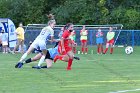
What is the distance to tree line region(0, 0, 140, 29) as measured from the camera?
48.8 metres

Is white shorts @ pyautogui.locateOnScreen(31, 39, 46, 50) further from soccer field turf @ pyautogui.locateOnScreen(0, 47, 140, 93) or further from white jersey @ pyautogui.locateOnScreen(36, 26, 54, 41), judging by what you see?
soccer field turf @ pyautogui.locateOnScreen(0, 47, 140, 93)

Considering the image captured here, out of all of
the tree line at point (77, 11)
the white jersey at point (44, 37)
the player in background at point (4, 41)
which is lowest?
the player in background at point (4, 41)

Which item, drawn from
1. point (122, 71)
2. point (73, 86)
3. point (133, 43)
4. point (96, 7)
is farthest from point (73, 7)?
point (73, 86)

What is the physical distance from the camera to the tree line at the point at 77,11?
48.8 metres

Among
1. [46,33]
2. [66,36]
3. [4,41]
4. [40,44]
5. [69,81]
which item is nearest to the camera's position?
[69,81]

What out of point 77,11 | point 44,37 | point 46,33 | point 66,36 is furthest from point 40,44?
point 77,11

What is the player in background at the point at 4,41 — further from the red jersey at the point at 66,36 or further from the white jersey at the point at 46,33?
the red jersey at the point at 66,36

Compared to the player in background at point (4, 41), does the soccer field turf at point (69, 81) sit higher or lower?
higher

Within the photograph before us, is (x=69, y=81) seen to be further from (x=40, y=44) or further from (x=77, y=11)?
(x=77, y=11)

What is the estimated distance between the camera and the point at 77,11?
168ft

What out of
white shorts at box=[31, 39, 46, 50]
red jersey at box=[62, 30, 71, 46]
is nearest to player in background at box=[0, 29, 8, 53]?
white shorts at box=[31, 39, 46, 50]

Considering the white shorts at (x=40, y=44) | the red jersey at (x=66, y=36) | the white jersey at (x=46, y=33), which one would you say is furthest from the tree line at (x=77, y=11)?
the red jersey at (x=66, y=36)

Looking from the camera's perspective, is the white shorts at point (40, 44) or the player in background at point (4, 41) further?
the player in background at point (4, 41)

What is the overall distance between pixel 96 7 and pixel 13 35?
13746 millimetres
